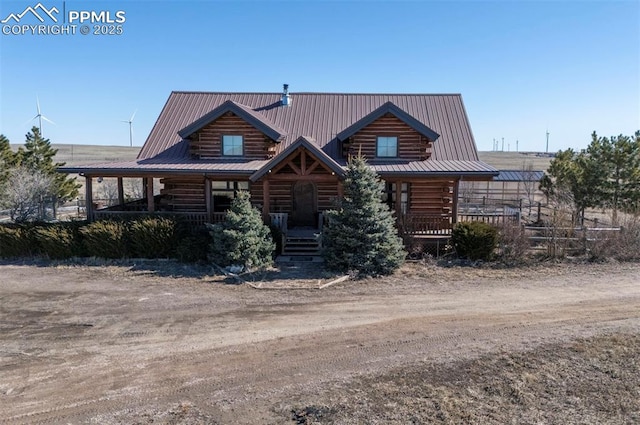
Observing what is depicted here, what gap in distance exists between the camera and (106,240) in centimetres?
1664

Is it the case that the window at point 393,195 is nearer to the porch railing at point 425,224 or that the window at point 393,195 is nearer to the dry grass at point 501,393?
the porch railing at point 425,224

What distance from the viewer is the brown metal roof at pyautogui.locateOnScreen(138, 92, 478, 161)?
2081cm

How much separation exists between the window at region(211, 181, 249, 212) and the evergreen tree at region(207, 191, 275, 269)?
500 cm

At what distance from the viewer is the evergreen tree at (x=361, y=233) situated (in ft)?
47.7

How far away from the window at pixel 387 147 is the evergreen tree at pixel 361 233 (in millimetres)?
4950

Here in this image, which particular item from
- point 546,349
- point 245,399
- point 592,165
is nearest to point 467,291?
point 546,349

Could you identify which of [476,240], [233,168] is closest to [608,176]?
[476,240]

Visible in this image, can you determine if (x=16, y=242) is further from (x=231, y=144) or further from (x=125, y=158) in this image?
(x=125, y=158)

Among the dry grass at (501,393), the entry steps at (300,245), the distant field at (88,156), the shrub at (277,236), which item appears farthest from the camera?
the distant field at (88,156)

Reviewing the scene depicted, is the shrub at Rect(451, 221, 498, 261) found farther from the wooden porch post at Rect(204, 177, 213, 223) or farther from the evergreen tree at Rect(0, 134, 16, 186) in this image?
the evergreen tree at Rect(0, 134, 16, 186)

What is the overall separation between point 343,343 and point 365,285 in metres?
4.41

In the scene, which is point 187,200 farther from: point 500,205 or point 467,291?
point 500,205

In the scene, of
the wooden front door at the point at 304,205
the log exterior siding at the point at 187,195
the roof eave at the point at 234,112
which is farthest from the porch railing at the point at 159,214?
the wooden front door at the point at 304,205

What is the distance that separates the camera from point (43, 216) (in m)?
21.5
